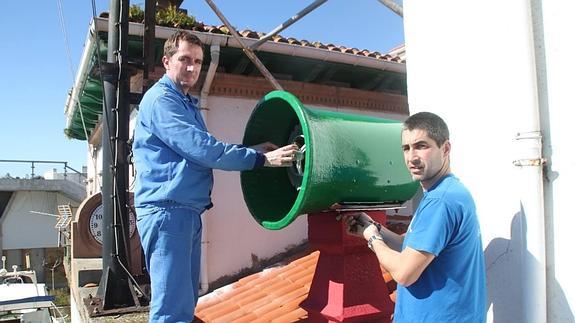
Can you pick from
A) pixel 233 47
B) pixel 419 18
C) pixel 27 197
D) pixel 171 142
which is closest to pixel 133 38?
pixel 233 47

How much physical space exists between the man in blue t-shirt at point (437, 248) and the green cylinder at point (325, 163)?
1.22 ft

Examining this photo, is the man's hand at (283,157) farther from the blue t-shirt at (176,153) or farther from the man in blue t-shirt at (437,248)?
the man in blue t-shirt at (437,248)

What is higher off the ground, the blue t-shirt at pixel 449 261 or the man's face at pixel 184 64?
the man's face at pixel 184 64

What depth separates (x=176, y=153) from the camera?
2248mm

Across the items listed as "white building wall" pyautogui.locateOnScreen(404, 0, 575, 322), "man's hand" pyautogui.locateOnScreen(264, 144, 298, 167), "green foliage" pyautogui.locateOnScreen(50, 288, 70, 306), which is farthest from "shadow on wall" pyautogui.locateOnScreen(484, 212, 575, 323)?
"green foliage" pyautogui.locateOnScreen(50, 288, 70, 306)

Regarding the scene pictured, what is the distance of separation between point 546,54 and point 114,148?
3.04 meters

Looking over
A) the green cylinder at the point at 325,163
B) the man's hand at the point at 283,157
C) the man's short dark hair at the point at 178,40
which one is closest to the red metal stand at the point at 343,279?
the green cylinder at the point at 325,163

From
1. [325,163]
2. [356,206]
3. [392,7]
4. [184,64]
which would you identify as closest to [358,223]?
[356,206]

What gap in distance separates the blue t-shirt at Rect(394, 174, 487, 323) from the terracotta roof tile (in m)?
1.37

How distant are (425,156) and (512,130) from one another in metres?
0.46

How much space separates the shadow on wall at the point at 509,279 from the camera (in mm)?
1784

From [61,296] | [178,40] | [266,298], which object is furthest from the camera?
[61,296]

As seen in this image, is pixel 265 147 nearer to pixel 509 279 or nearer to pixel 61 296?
pixel 509 279

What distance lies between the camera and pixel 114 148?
3598 mm
